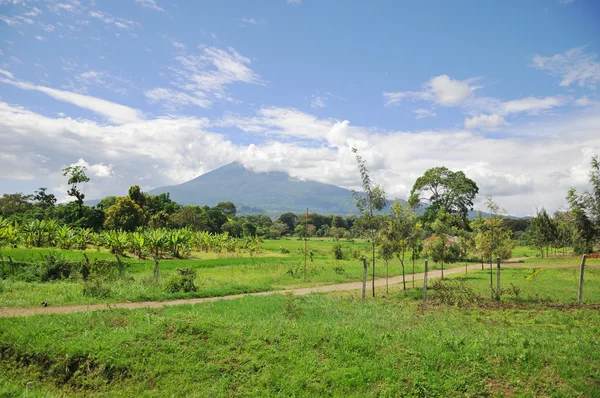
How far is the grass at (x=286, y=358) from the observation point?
26.6ft

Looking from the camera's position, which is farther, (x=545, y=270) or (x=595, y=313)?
(x=545, y=270)

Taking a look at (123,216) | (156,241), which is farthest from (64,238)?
(123,216)

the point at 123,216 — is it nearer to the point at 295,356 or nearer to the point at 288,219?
the point at 295,356

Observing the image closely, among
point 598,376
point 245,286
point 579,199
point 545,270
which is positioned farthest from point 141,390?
point 545,270

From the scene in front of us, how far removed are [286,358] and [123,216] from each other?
5430 cm

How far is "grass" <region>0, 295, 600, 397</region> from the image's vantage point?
8094mm

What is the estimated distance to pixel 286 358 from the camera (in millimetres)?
9141

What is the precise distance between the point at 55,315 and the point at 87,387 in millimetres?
4822

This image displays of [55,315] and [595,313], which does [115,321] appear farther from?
Result: [595,313]

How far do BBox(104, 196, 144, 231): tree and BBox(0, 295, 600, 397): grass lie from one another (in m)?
48.0

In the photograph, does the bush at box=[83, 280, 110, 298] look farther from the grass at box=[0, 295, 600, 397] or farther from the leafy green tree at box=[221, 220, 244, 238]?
the leafy green tree at box=[221, 220, 244, 238]

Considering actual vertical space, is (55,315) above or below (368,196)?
below

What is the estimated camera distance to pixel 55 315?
12.2 metres

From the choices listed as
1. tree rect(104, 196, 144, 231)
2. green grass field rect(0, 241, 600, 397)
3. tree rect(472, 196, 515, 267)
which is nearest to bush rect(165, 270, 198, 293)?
green grass field rect(0, 241, 600, 397)
